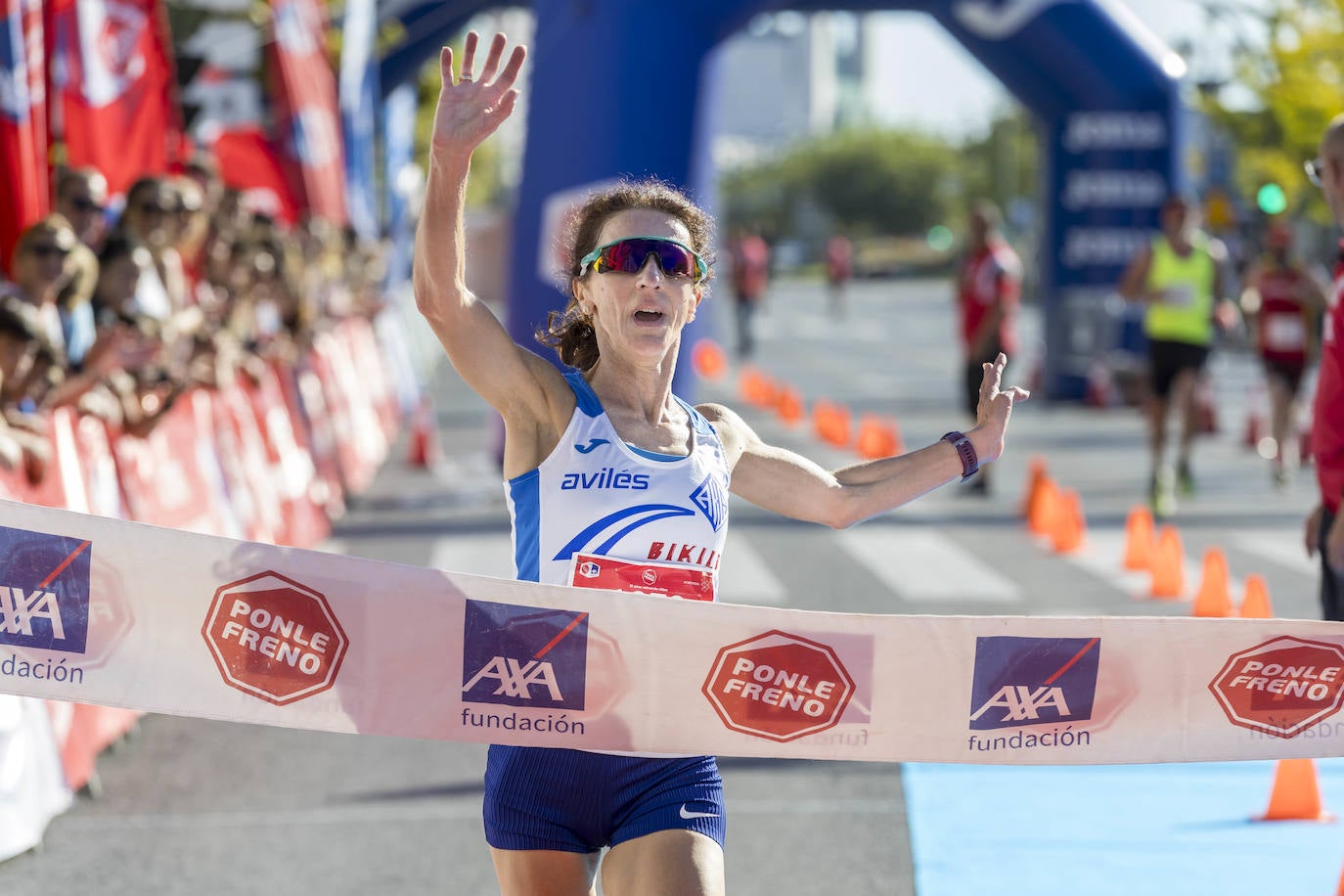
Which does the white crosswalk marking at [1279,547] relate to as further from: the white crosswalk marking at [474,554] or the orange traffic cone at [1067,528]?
the white crosswalk marking at [474,554]

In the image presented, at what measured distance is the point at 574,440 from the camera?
358cm

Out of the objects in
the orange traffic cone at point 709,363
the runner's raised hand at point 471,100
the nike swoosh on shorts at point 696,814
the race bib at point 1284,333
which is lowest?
the orange traffic cone at point 709,363

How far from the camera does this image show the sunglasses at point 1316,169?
5.01 meters

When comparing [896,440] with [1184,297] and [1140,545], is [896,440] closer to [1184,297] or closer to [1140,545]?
[1184,297]

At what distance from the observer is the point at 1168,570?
1040 cm

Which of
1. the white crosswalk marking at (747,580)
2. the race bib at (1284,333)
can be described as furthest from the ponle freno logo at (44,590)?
the race bib at (1284,333)

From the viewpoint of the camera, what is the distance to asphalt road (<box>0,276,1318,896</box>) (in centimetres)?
581

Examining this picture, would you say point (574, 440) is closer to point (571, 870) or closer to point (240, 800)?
point (571, 870)

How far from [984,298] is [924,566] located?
4.09 m

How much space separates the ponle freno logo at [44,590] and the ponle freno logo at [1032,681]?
5.99ft

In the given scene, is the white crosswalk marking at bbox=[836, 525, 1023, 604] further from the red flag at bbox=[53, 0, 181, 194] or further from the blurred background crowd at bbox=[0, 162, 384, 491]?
the red flag at bbox=[53, 0, 181, 194]

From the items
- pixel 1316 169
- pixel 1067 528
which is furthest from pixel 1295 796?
pixel 1067 528

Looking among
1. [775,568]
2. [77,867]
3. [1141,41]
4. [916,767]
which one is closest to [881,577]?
[775,568]

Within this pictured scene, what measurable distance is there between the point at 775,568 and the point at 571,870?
7810mm
